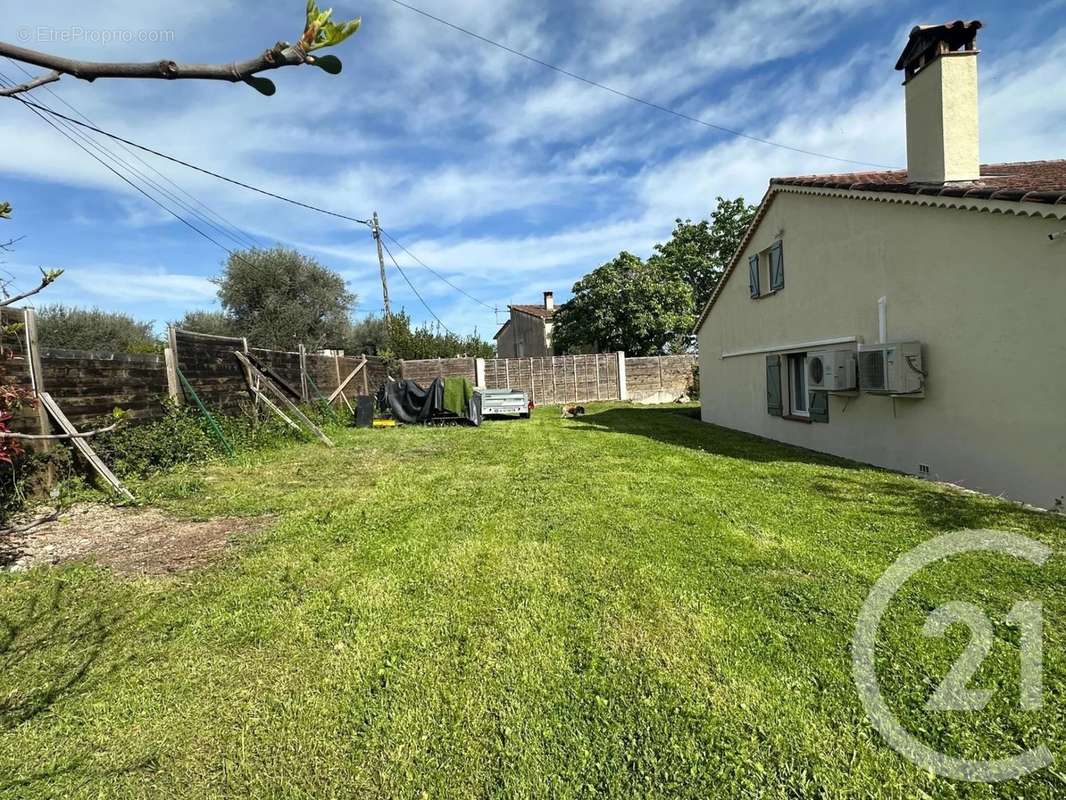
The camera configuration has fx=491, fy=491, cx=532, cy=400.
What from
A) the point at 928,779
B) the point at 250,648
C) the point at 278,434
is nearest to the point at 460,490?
the point at 250,648

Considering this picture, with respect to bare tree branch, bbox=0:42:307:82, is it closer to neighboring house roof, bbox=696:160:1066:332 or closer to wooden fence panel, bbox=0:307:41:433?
wooden fence panel, bbox=0:307:41:433

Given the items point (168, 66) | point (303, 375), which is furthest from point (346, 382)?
point (168, 66)

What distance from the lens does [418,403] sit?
12672mm

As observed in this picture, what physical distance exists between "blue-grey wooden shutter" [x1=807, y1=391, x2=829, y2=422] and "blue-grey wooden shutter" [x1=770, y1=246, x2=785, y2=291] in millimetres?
2260

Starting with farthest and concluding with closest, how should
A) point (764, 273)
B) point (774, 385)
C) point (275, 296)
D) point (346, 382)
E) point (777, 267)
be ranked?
point (275, 296) → point (346, 382) → point (764, 273) → point (774, 385) → point (777, 267)

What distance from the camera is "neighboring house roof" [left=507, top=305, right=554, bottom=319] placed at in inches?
1269

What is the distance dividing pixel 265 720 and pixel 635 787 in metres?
1.44

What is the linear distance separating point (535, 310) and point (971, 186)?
30.7 m

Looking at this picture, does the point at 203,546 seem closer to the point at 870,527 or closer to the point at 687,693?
the point at 687,693

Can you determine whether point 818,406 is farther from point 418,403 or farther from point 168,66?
point 168,66

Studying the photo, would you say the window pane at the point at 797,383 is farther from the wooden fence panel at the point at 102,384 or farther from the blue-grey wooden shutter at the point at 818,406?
the wooden fence panel at the point at 102,384

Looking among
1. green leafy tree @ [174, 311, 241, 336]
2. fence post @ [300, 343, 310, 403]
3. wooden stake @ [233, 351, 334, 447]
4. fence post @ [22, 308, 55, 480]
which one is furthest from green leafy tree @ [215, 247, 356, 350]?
fence post @ [22, 308, 55, 480]

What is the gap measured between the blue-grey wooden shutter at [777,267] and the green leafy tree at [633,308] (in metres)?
13.7

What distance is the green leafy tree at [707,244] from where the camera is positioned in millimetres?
31058
